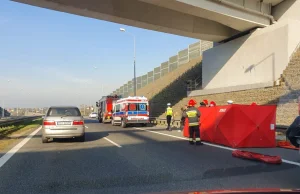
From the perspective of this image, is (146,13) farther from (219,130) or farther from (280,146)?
(280,146)

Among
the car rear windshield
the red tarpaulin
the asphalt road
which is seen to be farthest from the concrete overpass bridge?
the asphalt road

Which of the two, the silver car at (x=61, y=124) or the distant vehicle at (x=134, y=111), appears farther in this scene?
the distant vehicle at (x=134, y=111)

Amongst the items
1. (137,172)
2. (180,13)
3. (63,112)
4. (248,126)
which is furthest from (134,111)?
(137,172)

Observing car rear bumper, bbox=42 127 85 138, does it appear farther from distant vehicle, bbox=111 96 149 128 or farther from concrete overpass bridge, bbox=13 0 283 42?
distant vehicle, bbox=111 96 149 128

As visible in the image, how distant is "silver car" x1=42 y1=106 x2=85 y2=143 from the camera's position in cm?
1388

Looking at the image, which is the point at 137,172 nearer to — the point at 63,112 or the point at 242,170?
the point at 242,170

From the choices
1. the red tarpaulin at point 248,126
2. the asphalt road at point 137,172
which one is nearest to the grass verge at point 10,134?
the asphalt road at point 137,172

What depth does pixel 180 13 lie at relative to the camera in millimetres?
24047

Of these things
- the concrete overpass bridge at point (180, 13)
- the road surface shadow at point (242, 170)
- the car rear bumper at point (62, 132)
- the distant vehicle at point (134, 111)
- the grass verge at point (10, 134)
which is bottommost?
the grass verge at point (10, 134)

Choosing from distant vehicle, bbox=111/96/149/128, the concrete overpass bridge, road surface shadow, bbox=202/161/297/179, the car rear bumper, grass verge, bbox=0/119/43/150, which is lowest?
grass verge, bbox=0/119/43/150

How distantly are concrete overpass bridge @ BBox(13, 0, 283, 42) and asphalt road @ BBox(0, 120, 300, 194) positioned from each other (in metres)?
12.0

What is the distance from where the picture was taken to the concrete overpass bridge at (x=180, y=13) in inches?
805

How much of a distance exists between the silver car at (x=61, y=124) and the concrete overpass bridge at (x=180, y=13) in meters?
8.38

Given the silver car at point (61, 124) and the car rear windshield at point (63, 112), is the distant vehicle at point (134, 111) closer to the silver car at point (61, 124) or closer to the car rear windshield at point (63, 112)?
the car rear windshield at point (63, 112)
